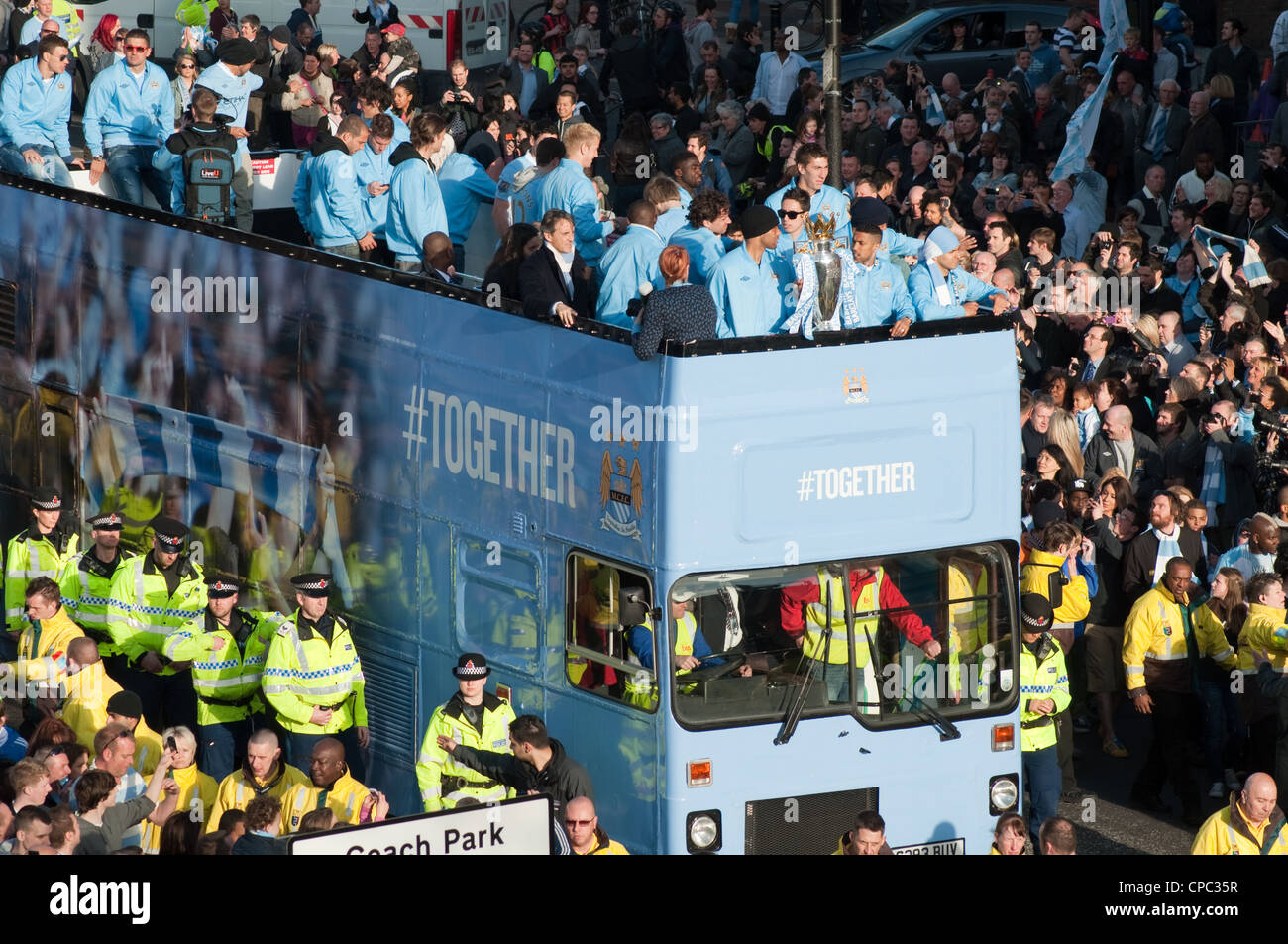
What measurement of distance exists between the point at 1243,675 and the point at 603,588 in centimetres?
468

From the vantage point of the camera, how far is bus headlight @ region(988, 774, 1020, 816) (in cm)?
1037

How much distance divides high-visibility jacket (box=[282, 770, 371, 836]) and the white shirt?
1450 cm

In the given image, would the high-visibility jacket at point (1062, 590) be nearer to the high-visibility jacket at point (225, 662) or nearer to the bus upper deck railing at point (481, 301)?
the bus upper deck railing at point (481, 301)

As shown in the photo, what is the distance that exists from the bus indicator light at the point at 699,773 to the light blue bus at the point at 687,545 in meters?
0.02

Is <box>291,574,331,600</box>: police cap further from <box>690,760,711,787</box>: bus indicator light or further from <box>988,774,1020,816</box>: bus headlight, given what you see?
<box>988,774,1020,816</box>: bus headlight

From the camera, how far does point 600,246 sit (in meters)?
12.6

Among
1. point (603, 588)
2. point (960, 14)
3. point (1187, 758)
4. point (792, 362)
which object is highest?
point (960, 14)

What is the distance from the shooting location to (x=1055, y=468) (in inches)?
555

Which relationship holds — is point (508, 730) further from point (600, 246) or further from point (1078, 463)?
point (1078, 463)

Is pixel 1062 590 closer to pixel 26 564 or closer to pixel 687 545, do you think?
pixel 687 545

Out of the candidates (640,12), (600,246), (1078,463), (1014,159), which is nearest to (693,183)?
(600,246)

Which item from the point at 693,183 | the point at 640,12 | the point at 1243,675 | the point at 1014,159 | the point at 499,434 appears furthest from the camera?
the point at 640,12

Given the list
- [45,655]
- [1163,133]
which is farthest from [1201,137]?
[45,655]

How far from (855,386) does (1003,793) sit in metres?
2.34
